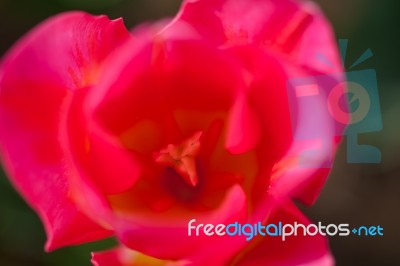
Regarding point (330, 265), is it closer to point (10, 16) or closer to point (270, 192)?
point (270, 192)

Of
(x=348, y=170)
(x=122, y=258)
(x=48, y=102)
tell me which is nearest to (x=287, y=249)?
(x=348, y=170)

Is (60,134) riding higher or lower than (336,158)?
higher

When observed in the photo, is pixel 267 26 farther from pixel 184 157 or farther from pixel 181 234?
pixel 181 234

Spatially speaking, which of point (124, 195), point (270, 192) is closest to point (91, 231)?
point (124, 195)

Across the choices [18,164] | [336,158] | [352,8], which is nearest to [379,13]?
[352,8]

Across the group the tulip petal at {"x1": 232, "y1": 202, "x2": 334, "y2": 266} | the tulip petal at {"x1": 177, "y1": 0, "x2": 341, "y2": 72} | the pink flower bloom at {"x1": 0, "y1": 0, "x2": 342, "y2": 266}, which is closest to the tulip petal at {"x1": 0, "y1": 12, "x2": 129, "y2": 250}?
the pink flower bloom at {"x1": 0, "y1": 0, "x2": 342, "y2": 266}

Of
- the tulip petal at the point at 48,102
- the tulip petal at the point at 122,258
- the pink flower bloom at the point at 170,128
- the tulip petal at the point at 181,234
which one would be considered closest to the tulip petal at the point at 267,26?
the pink flower bloom at the point at 170,128

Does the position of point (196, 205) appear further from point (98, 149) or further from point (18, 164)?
point (18, 164)

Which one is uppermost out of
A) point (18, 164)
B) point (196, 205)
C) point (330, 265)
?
point (18, 164)

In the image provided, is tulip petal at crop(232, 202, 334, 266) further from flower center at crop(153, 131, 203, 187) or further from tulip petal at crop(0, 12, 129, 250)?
tulip petal at crop(0, 12, 129, 250)
